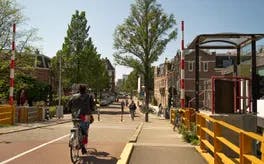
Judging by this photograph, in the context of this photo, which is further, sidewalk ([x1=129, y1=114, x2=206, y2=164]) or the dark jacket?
the dark jacket

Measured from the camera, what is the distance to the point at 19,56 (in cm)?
3866

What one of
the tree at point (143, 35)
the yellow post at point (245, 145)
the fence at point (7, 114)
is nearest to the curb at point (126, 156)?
the yellow post at point (245, 145)

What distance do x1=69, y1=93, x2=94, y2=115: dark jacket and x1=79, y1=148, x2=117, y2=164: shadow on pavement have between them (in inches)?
42.1

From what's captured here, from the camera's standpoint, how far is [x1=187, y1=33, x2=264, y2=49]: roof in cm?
1323

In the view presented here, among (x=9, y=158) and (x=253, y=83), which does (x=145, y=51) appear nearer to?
Result: (x=253, y=83)

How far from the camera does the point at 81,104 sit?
34.9 feet

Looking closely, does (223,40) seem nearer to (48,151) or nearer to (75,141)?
(48,151)

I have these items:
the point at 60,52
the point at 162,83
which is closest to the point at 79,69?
the point at 60,52

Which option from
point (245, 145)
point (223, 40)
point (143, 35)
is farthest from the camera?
point (143, 35)

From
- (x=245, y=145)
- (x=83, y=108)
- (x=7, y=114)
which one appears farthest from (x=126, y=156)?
(x=7, y=114)

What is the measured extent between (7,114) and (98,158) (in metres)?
13.2

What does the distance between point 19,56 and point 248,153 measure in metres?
34.7

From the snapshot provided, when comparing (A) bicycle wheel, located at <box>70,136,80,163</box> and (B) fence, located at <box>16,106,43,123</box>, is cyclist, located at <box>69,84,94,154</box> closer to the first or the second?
(A) bicycle wheel, located at <box>70,136,80,163</box>

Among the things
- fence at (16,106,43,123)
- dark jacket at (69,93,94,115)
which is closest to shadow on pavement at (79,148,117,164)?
dark jacket at (69,93,94,115)
